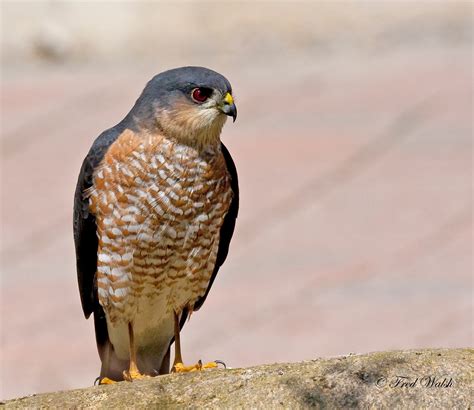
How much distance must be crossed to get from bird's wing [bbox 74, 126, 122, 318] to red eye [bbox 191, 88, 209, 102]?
452 millimetres

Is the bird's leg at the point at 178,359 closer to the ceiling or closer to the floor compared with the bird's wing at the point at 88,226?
closer to the floor

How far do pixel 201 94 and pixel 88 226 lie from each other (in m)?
0.91

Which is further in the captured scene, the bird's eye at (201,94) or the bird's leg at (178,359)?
the bird's leg at (178,359)

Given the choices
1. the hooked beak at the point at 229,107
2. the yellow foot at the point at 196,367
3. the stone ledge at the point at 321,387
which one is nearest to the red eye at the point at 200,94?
the hooked beak at the point at 229,107

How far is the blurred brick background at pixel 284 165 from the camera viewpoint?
37.6 ft

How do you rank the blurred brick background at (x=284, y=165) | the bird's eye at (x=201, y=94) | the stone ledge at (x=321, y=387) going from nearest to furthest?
the stone ledge at (x=321, y=387) < the bird's eye at (x=201, y=94) < the blurred brick background at (x=284, y=165)

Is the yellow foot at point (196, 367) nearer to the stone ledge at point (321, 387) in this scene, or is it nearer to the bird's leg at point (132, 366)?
the bird's leg at point (132, 366)

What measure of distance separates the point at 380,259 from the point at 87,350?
332 cm

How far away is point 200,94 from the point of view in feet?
20.4

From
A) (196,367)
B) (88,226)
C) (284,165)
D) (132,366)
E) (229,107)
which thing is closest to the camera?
(229,107)

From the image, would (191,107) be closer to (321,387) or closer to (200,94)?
(200,94)

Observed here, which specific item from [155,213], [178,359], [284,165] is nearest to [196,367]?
[178,359]

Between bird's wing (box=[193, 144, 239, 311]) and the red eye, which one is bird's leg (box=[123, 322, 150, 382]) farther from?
the red eye

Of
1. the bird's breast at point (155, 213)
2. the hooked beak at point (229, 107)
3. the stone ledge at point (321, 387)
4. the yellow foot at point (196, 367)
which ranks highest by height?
the hooked beak at point (229, 107)
